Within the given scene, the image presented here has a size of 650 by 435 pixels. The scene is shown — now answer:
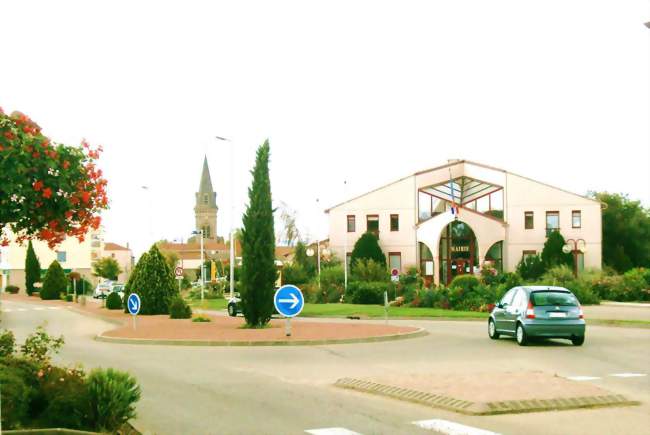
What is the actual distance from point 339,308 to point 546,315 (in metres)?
24.6

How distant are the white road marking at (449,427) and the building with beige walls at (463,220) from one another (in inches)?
2079

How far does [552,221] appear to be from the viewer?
65.3m

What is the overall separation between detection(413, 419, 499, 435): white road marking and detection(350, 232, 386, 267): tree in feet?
181

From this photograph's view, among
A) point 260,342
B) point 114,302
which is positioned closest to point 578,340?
point 260,342

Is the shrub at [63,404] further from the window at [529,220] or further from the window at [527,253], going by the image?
the window at [529,220]

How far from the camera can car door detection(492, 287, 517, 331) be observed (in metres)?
22.6

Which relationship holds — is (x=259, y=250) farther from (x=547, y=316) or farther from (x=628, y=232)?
(x=628, y=232)

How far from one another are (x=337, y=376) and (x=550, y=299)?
8053 mm

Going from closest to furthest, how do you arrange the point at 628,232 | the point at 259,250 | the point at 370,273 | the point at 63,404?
the point at 63,404
the point at 259,250
the point at 370,273
the point at 628,232

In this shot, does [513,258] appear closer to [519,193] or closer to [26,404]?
[519,193]

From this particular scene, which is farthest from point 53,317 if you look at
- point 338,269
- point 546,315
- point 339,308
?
point 546,315

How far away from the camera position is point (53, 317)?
43.6 metres

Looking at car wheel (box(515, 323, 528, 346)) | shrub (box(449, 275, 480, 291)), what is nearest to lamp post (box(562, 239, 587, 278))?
shrub (box(449, 275, 480, 291))

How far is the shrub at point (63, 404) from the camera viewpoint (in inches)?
345
